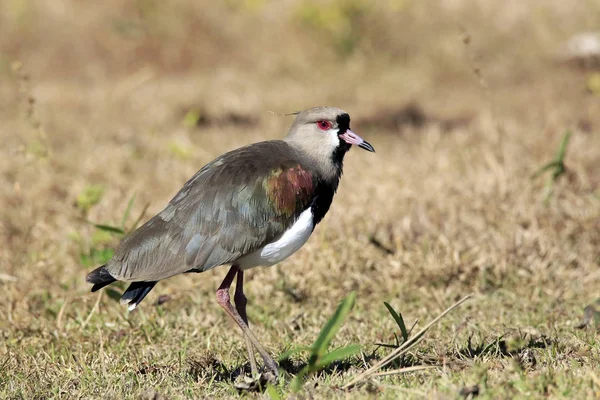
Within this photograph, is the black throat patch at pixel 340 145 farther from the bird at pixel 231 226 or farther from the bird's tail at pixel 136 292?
the bird's tail at pixel 136 292

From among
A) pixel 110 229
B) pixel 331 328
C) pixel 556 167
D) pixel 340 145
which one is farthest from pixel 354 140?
pixel 556 167

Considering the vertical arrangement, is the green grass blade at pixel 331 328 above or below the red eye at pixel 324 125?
below

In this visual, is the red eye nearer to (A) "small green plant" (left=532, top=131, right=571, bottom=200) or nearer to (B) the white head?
(B) the white head

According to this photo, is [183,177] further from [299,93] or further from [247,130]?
[299,93]

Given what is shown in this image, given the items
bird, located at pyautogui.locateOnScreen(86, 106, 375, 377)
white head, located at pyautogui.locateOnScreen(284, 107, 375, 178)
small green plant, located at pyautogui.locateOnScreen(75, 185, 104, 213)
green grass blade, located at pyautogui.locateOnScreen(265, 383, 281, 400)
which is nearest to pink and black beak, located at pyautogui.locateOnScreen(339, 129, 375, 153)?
white head, located at pyautogui.locateOnScreen(284, 107, 375, 178)

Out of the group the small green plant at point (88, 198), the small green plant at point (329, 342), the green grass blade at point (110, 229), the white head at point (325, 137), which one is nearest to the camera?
the small green plant at point (329, 342)

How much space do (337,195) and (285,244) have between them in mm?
2606

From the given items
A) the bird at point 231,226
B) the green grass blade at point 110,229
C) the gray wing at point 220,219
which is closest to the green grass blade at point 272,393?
the bird at point 231,226

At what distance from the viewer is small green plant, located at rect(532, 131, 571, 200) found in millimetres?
5785

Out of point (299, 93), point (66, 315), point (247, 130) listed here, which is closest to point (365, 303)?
point (66, 315)

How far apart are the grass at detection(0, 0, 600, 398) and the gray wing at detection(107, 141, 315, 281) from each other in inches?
19.6

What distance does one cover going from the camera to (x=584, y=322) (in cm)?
440

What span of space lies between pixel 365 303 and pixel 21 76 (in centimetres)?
257

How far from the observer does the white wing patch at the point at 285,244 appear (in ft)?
12.9
